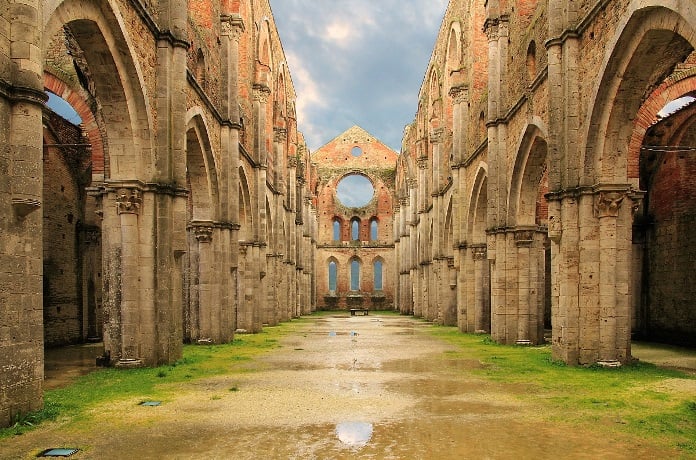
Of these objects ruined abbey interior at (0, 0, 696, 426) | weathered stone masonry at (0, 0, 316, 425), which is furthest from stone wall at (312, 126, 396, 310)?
weathered stone masonry at (0, 0, 316, 425)

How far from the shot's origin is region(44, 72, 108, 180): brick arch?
568 inches

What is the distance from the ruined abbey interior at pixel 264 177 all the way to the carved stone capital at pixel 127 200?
0.06m

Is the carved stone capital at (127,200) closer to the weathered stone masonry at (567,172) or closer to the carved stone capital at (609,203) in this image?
the weathered stone masonry at (567,172)

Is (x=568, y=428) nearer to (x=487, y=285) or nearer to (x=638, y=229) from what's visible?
(x=487, y=285)

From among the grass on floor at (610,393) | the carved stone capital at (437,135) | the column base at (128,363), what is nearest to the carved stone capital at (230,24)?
the column base at (128,363)

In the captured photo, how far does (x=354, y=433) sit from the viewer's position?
7270mm

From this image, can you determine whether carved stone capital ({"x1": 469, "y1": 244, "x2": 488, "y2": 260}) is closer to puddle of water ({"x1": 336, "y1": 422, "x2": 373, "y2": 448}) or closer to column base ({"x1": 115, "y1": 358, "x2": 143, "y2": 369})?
column base ({"x1": 115, "y1": 358, "x2": 143, "y2": 369})

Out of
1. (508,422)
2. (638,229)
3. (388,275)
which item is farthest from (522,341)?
(388,275)

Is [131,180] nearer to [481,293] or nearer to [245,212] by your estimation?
[245,212]

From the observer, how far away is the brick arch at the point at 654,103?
1345cm

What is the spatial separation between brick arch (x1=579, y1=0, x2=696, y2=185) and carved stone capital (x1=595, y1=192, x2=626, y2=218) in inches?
13.2

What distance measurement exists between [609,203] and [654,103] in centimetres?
414

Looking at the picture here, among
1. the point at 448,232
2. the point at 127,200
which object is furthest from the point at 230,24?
the point at 448,232

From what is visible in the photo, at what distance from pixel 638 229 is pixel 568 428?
55.4ft
